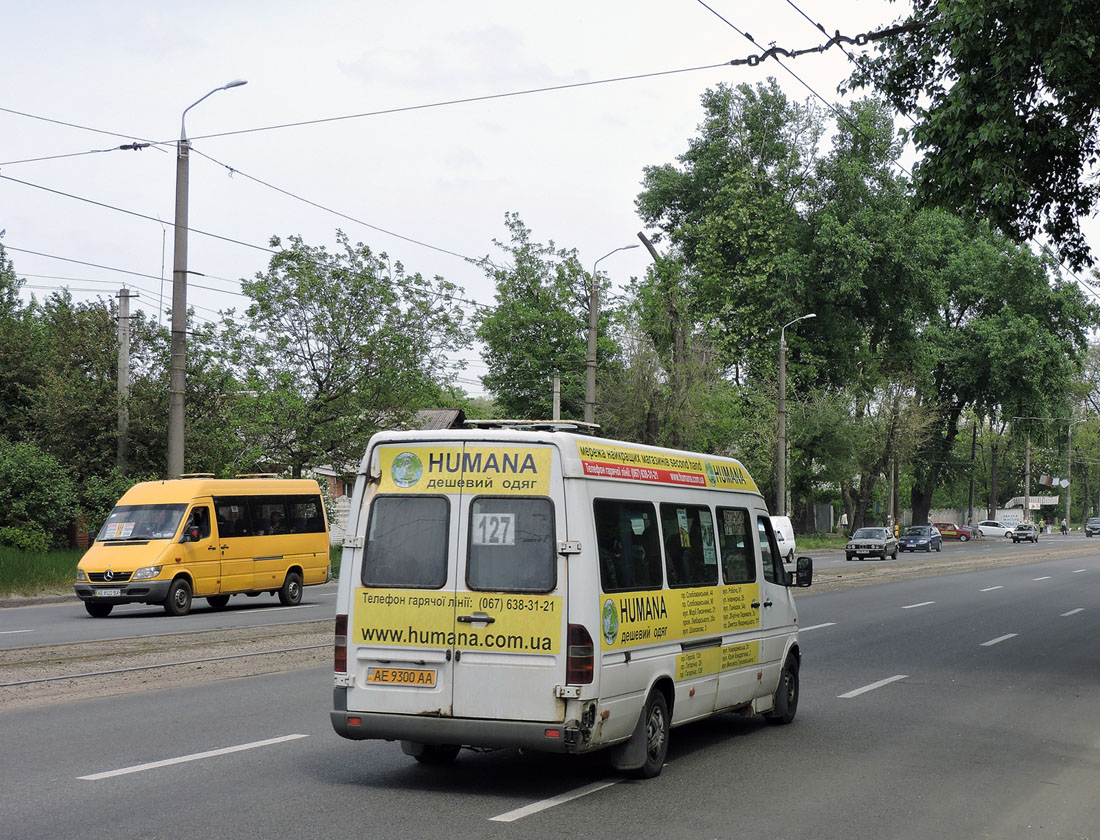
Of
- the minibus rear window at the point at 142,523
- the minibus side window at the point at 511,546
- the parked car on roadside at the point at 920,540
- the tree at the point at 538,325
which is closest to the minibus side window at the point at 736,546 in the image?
the minibus side window at the point at 511,546

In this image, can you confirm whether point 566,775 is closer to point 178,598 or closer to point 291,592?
point 178,598

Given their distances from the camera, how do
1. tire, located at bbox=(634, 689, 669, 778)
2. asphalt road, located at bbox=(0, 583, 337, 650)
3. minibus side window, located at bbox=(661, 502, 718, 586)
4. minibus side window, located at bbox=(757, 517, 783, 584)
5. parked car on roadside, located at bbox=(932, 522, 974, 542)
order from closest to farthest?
tire, located at bbox=(634, 689, 669, 778), minibus side window, located at bbox=(661, 502, 718, 586), minibus side window, located at bbox=(757, 517, 783, 584), asphalt road, located at bbox=(0, 583, 337, 650), parked car on roadside, located at bbox=(932, 522, 974, 542)

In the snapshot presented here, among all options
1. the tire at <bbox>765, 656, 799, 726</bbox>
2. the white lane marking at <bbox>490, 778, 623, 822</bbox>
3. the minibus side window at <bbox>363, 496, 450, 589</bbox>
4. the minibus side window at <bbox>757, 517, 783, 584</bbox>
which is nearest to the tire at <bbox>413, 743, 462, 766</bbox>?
the white lane marking at <bbox>490, 778, 623, 822</bbox>

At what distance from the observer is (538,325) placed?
2014 inches

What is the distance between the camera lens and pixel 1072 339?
230 feet

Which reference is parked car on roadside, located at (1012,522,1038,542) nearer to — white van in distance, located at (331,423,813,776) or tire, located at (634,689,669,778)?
white van in distance, located at (331,423,813,776)

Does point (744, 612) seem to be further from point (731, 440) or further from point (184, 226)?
point (731, 440)

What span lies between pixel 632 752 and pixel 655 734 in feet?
1.09

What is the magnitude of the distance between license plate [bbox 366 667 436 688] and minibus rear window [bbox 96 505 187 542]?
15.0 meters

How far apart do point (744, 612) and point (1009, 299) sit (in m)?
64.8

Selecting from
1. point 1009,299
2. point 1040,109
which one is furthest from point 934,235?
point 1040,109

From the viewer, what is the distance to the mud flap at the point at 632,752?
832cm

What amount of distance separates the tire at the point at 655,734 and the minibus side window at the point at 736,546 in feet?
4.93

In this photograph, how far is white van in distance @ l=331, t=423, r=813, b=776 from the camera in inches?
307
